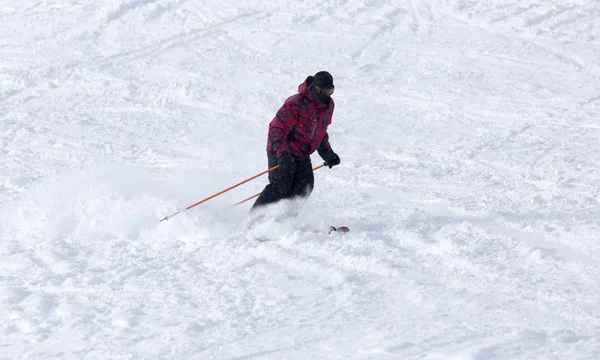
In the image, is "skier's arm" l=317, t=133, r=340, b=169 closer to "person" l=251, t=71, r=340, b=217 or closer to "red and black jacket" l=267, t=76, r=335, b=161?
"person" l=251, t=71, r=340, b=217

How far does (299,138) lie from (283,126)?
0.82ft

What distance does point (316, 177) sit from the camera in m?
7.97

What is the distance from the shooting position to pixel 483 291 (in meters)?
4.68

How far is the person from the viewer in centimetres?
579

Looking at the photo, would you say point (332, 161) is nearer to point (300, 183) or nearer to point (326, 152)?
point (326, 152)

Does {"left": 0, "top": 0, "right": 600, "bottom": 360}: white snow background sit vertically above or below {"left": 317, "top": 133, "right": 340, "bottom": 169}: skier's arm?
below

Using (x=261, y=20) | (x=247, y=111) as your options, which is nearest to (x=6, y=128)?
(x=247, y=111)

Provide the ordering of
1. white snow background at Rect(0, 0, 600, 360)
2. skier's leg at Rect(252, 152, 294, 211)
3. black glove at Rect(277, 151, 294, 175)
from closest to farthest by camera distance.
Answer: white snow background at Rect(0, 0, 600, 360) → black glove at Rect(277, 151, 294, 175) → skier's leg at Rect(252, 152, 294, 211)

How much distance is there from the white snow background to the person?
1.34 ft

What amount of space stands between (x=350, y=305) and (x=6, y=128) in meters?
6.95

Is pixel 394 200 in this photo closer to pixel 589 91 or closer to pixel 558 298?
pixel 558 298

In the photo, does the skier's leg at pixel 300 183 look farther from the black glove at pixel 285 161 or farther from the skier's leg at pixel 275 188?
the black glove at pixel 285 161

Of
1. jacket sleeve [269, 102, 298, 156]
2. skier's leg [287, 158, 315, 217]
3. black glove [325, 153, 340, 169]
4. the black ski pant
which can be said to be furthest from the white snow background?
jacket sleeve [269, 102, 298, 156]

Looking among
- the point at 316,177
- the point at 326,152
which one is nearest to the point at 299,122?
the point at 326,152
